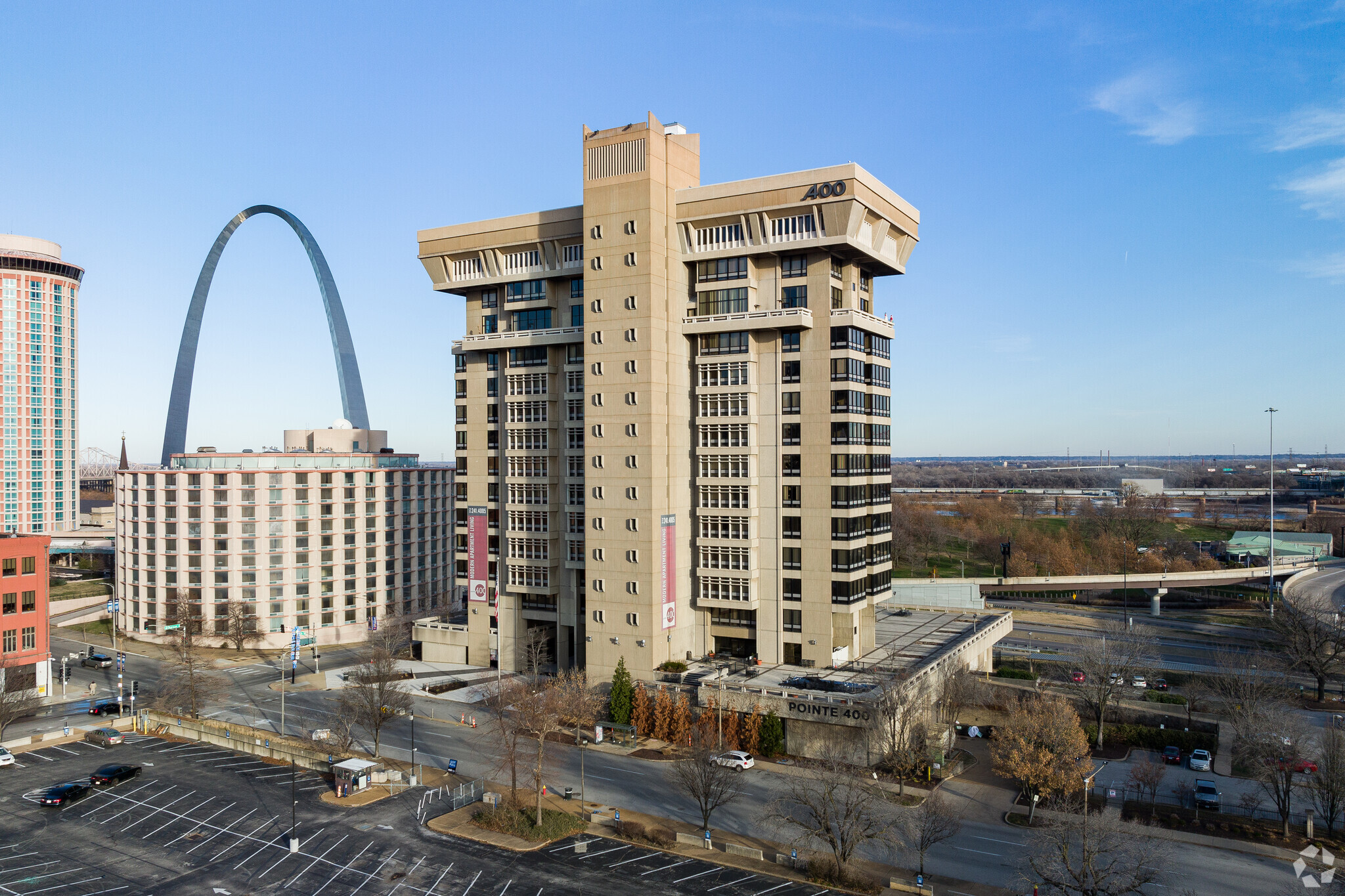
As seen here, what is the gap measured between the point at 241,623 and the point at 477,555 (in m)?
38.9

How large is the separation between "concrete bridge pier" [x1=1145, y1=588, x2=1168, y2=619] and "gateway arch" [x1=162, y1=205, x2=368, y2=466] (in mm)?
153813

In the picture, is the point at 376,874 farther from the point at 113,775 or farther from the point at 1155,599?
the point at 1155,599

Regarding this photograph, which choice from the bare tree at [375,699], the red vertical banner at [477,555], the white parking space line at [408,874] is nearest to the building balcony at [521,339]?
the red vertical banner at [477,555]

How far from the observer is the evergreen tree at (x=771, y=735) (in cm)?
6988

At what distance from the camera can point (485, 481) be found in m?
98.5

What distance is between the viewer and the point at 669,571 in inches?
3250

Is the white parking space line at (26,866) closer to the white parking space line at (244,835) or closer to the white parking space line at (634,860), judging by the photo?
the white parking space line at (244,835)

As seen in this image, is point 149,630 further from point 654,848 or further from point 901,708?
point 901,708

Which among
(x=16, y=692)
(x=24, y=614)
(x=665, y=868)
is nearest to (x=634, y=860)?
(x=665, y=868)

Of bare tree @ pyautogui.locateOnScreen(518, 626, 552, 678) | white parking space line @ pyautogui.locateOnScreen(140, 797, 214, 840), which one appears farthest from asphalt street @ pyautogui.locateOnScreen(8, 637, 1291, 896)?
bare tree @ pyautogui.locateOnScreen(518, 626, 552, 678)

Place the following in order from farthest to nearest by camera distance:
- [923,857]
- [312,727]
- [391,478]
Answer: [391,478] < [312,727] < [923,857]

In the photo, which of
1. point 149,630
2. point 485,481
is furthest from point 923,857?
point 149,630

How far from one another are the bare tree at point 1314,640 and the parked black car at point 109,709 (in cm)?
12415

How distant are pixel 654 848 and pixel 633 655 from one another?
28.3 m
